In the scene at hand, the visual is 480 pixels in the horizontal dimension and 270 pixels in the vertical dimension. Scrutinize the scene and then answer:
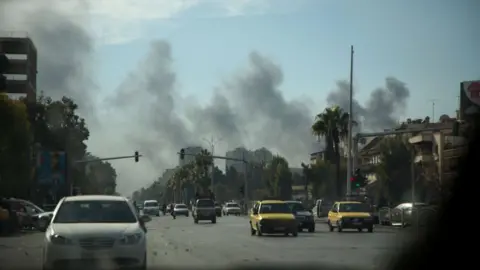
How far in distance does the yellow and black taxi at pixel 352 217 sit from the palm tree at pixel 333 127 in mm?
29183

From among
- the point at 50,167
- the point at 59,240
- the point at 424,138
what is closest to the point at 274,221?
the point at 59,240

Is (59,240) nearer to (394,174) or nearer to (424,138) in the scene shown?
(394,174)

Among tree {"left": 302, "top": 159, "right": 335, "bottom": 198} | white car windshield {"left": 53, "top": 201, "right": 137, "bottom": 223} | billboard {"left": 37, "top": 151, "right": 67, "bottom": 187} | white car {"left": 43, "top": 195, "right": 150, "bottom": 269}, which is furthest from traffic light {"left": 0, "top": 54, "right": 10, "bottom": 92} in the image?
tree {"left": 302, "top": 159, "right": 335, "bottom": 198}

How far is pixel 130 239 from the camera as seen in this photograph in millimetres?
14195

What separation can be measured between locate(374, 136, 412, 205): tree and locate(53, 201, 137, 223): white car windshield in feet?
166

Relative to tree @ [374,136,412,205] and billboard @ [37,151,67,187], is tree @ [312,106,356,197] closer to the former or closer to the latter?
tree @ [374,136,412,205]

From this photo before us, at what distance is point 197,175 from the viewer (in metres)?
153

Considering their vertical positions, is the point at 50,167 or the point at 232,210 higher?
the point at 50,167

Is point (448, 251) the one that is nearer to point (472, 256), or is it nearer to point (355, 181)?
point (472, 256)

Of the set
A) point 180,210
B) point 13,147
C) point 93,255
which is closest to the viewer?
point 93,255

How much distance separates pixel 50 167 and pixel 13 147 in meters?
10.4

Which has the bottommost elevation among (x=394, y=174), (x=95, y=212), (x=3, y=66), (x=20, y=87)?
(x=95, y=212)

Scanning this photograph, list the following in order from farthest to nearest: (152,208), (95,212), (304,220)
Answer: (152,208), (304,220), (95,212)

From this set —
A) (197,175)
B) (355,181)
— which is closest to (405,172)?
(355,181)
